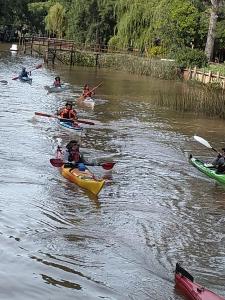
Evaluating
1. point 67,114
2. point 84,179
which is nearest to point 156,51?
point 67,114

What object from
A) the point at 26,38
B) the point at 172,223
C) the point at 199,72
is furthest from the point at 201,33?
the point at 172,223

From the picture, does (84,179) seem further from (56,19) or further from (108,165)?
(56,19)

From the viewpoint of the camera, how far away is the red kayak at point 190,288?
785cm

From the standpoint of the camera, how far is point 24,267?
29.6 ft

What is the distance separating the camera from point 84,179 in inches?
523

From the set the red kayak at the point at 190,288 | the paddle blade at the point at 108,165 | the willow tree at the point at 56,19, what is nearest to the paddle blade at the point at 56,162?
the paddle blade at the point at 108,165

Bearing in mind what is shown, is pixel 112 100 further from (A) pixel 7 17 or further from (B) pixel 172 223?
(A) pixel 7 17

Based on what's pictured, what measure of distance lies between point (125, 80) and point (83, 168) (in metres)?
27.3

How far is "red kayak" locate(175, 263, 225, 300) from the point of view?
7852 mm

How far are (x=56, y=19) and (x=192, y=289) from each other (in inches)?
2534

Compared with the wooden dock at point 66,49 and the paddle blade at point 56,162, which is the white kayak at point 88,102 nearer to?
the paddle blade at point 56,162

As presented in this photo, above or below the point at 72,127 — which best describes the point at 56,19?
above

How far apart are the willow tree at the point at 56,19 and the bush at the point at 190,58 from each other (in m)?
28.7

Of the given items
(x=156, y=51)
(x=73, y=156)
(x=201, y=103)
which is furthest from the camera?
(x=156, y=51)
